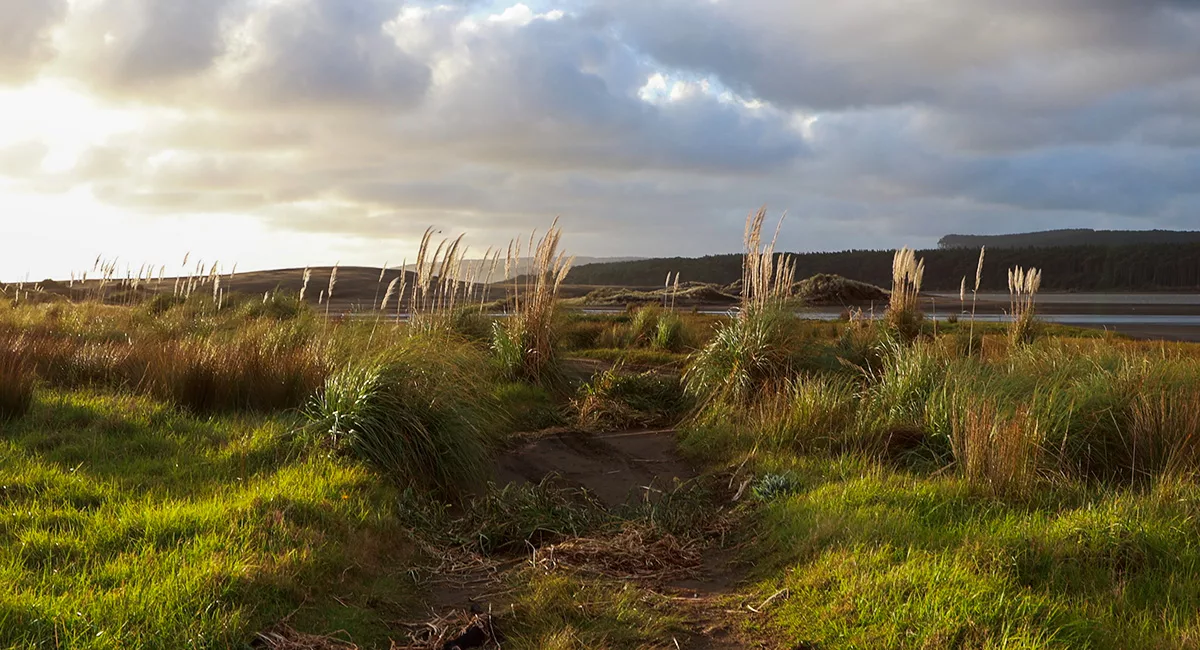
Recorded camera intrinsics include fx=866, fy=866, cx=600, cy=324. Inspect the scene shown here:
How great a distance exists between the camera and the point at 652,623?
4.65m

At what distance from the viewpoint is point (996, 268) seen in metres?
92.4

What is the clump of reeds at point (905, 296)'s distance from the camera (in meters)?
13.8

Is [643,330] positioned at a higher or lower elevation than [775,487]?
higher

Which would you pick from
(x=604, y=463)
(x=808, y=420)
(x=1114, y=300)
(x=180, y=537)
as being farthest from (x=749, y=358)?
(x=1114, y=300)

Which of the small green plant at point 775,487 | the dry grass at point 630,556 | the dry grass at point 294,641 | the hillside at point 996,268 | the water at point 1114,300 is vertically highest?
the hillside at point 996,268

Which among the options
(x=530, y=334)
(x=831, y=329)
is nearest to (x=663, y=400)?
(x=530, y=334)

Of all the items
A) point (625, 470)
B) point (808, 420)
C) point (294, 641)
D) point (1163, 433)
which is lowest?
point (294, 641)

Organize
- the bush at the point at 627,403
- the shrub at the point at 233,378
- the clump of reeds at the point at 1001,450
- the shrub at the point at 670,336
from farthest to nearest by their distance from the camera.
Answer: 1. the shrub at the point at 670,336
2. the bush at the point at 627,403
3. the shrub at the point at 233,378
4. the clump of reeds at the point at 1001,450

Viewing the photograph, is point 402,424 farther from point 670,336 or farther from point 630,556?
point 670,336

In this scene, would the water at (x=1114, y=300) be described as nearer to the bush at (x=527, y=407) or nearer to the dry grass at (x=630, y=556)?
the bush at (x=527, y=407)

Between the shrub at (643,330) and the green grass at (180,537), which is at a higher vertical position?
the shrub at (643,330)

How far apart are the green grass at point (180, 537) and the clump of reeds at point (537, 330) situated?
438 centimetres

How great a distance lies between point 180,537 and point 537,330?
7.04m

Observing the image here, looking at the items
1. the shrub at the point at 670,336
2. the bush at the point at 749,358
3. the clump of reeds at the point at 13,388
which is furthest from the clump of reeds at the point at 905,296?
the clump of reeds at the point at 13,388
